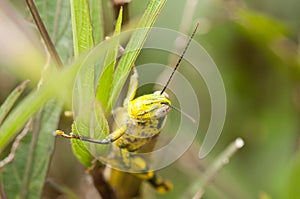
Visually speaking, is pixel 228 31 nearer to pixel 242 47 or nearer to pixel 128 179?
pixel 242 47

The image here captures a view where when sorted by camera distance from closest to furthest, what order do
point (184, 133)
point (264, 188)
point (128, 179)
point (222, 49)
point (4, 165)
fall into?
point (4, 165) → point (128, 179) → point (184, 133) → point (264, 188) → point (222, 49)

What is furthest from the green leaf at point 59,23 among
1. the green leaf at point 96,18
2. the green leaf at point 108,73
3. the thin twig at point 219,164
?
the thin twig at point 219,164

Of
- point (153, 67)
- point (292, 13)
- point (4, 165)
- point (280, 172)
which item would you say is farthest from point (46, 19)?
point (292, 13)

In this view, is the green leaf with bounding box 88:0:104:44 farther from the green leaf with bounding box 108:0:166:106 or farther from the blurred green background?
the blurred green background

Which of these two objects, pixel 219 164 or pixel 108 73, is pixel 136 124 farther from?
pixel 219 164

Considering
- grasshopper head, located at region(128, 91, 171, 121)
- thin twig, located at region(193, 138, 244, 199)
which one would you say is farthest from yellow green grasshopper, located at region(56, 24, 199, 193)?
thin twig, located at region(193, 138, 244, 199)

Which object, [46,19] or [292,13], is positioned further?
[292,13]

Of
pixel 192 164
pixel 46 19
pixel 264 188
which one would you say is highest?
pixel 46 19
